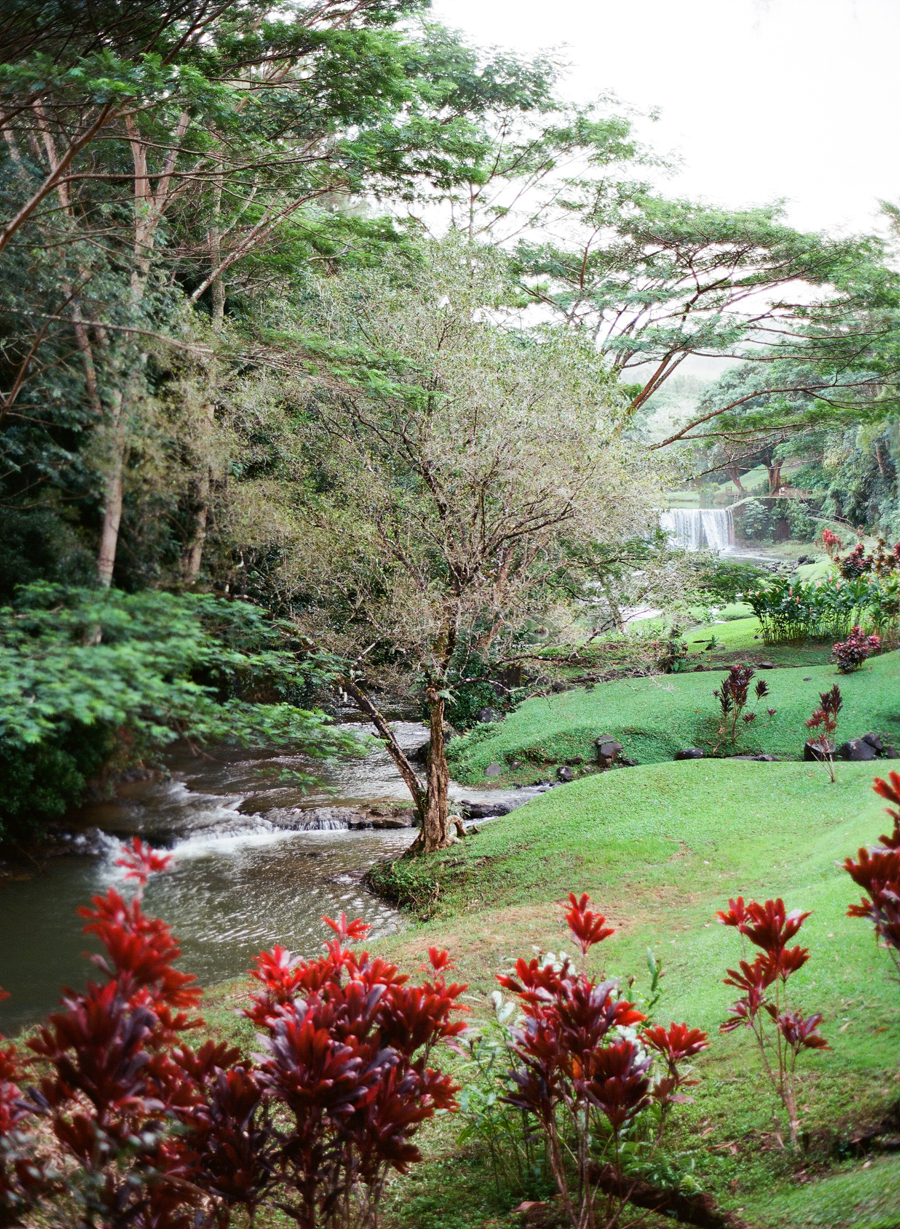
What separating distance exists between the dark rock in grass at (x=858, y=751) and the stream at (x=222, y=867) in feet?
11.4

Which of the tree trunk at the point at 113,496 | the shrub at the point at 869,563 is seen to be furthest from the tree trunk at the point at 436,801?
the shrub at the point at 869,563

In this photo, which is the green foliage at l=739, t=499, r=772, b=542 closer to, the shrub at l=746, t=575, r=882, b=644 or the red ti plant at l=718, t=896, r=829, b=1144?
the shrub at l=746, t=575, r=882, b=644

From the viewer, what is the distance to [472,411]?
21.7ft

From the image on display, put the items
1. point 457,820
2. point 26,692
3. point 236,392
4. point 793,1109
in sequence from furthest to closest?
1. point 457,820
2. point 236,392
3. point 26,692
4. point 793,1109

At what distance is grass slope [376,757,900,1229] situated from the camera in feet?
7.63

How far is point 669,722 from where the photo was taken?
36.6ft

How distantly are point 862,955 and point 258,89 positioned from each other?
5.64 m

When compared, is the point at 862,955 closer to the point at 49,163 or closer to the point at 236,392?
the point at 236,392

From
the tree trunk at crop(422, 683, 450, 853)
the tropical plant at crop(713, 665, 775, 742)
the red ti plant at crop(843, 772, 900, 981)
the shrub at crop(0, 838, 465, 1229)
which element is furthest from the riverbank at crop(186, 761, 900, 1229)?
the tropical plant at crop(713, 665, 775, 742)

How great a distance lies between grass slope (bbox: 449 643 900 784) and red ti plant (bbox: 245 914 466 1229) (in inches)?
321

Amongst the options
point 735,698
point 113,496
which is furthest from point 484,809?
point 113,496

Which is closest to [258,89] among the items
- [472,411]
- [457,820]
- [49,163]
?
[49,163]

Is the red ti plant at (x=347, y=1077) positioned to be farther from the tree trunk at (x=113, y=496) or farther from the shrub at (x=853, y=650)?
the shrub at (x=853, y=650)

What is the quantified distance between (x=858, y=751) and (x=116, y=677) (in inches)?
335
